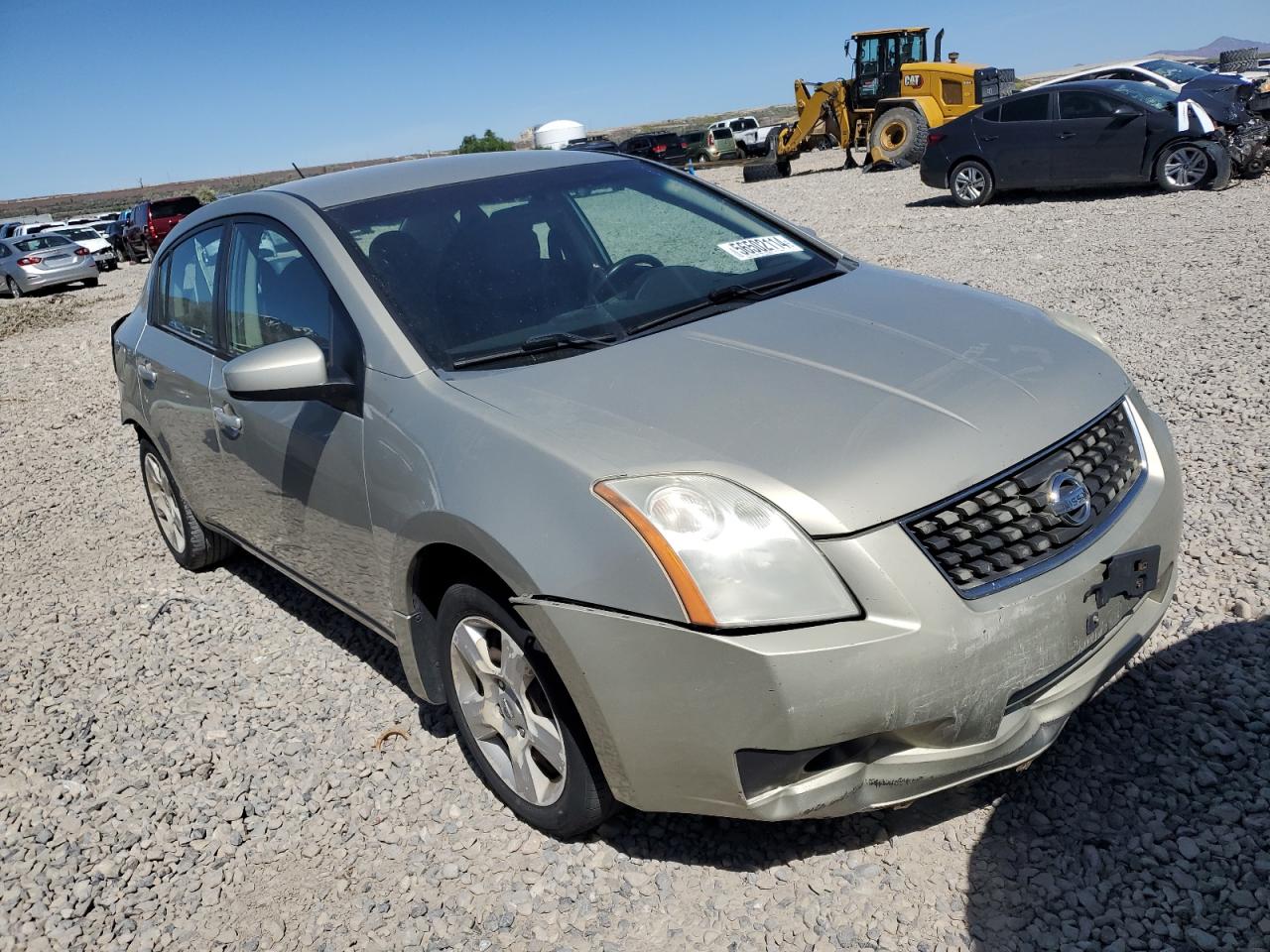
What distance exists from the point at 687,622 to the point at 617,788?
56cm

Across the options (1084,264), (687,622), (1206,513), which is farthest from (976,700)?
(1084,264)

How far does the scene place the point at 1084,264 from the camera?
32.0 ft

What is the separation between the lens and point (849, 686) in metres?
2.12

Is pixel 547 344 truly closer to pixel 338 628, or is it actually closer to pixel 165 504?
pixel 338 628

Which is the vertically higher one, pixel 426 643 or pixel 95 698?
pixel 426 643

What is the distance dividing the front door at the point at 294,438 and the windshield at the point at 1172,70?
16.9m

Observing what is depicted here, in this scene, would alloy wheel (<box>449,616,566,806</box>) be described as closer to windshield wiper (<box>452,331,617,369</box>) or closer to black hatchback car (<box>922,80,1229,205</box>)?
windshield wiper (<box>452,331,617,369</box>)

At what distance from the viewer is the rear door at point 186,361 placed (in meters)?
4.05

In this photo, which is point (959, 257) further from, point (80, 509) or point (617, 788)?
point (617, 788)

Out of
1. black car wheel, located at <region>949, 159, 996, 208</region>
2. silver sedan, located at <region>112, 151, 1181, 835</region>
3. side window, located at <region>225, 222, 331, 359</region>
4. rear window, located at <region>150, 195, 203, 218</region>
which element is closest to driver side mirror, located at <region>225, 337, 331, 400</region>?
silver sedan, located at <region>112, 151, 1181, 835</region>

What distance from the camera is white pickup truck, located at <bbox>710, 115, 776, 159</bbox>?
137 ft

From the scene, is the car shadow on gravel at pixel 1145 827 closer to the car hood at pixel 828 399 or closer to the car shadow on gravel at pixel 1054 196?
the car hood at pixel 828 399

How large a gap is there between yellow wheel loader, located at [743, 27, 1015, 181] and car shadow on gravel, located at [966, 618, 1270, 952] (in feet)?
64.2

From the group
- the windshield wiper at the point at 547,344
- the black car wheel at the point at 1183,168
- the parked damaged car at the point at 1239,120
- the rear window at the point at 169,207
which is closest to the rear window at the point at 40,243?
the rear window at the point at 169,207
